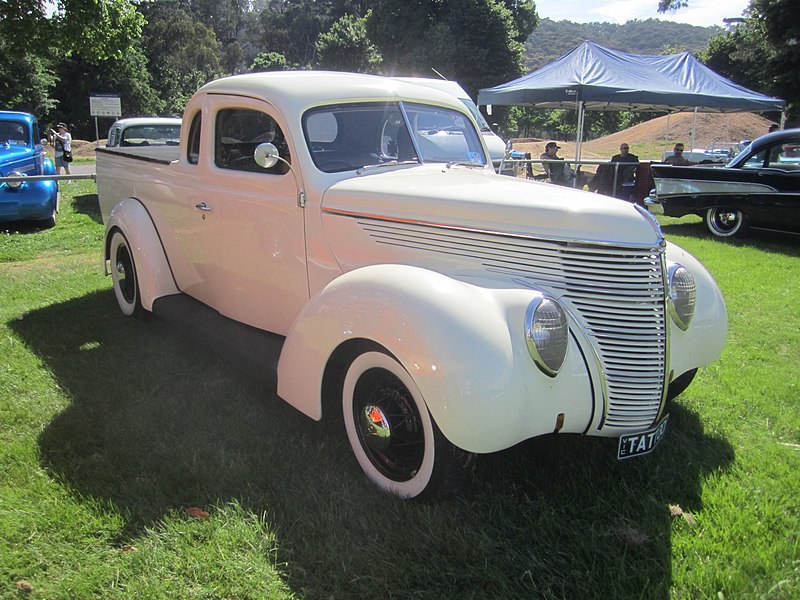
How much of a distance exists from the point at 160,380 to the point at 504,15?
4460 cm

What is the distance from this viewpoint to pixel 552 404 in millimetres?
2555

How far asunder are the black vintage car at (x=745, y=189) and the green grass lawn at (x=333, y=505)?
232 inches

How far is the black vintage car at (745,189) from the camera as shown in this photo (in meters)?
9.19

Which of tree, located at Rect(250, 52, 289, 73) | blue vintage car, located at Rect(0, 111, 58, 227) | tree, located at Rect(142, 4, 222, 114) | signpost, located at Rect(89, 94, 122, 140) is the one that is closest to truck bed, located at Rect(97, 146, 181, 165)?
blue vintage car, located at Rect(0, 111, 58, 227)

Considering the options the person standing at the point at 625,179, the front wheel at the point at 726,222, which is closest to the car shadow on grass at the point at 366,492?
the front wheel at the point at 726,222

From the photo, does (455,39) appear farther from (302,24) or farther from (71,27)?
(302,24)

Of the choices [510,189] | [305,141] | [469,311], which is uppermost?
[305,141]

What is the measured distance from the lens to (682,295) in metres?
3.10

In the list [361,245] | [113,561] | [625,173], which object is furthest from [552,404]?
[625,173]

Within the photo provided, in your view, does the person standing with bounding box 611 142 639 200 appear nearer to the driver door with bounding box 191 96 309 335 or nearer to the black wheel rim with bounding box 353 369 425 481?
the driver door with bounding box 191 96 309 335

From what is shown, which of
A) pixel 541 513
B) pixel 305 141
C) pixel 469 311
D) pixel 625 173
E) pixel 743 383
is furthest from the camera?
pixel 625 173

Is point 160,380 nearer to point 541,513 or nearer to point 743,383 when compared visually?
point 541,513

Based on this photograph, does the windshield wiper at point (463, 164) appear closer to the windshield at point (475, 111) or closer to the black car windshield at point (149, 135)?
the windshield at point (475, 111)

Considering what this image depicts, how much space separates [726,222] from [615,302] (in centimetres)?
875
